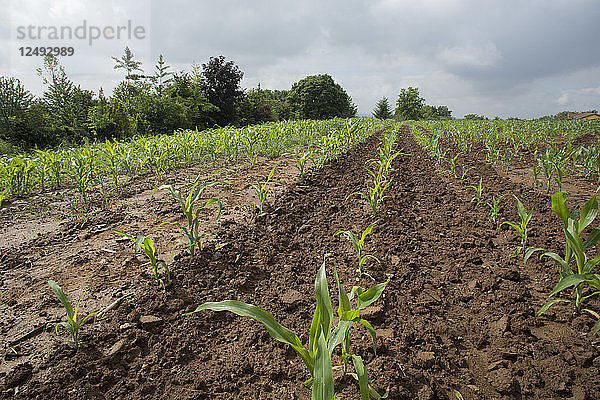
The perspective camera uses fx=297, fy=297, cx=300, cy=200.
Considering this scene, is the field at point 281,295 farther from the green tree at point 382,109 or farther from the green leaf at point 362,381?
the green tree at point 382,109

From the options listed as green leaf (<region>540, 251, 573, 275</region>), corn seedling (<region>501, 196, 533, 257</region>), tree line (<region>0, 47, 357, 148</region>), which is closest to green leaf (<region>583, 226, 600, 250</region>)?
green leaf (<region>540, 251, 573, 275</region>)

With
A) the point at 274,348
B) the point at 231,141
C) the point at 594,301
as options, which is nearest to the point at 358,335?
the point at 274,348

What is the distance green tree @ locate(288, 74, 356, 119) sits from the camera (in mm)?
50156

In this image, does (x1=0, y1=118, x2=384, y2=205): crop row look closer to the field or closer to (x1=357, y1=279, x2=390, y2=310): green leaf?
the field

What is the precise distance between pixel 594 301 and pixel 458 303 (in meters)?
0.77

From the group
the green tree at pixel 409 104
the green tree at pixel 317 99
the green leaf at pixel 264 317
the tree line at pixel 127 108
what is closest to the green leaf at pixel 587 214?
the green leaf at pixel 264 317

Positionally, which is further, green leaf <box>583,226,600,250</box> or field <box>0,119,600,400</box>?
green leaf <box>583,226,600,250</box>

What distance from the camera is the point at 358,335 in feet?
5.10

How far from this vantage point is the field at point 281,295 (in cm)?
130

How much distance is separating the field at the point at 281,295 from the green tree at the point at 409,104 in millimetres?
66960

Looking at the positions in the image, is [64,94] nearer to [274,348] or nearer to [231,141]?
[231,141]

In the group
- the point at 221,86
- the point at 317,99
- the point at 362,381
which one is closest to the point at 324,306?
the point at 362,381

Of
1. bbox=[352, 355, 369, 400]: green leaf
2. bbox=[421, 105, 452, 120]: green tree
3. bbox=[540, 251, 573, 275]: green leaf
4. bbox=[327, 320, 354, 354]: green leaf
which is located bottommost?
bbox=[352, 355, 369, 400]: green leaf

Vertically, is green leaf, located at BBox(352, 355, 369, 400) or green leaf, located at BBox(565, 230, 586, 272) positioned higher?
green leaf, located at BBox(565, 230, 586, 272)
